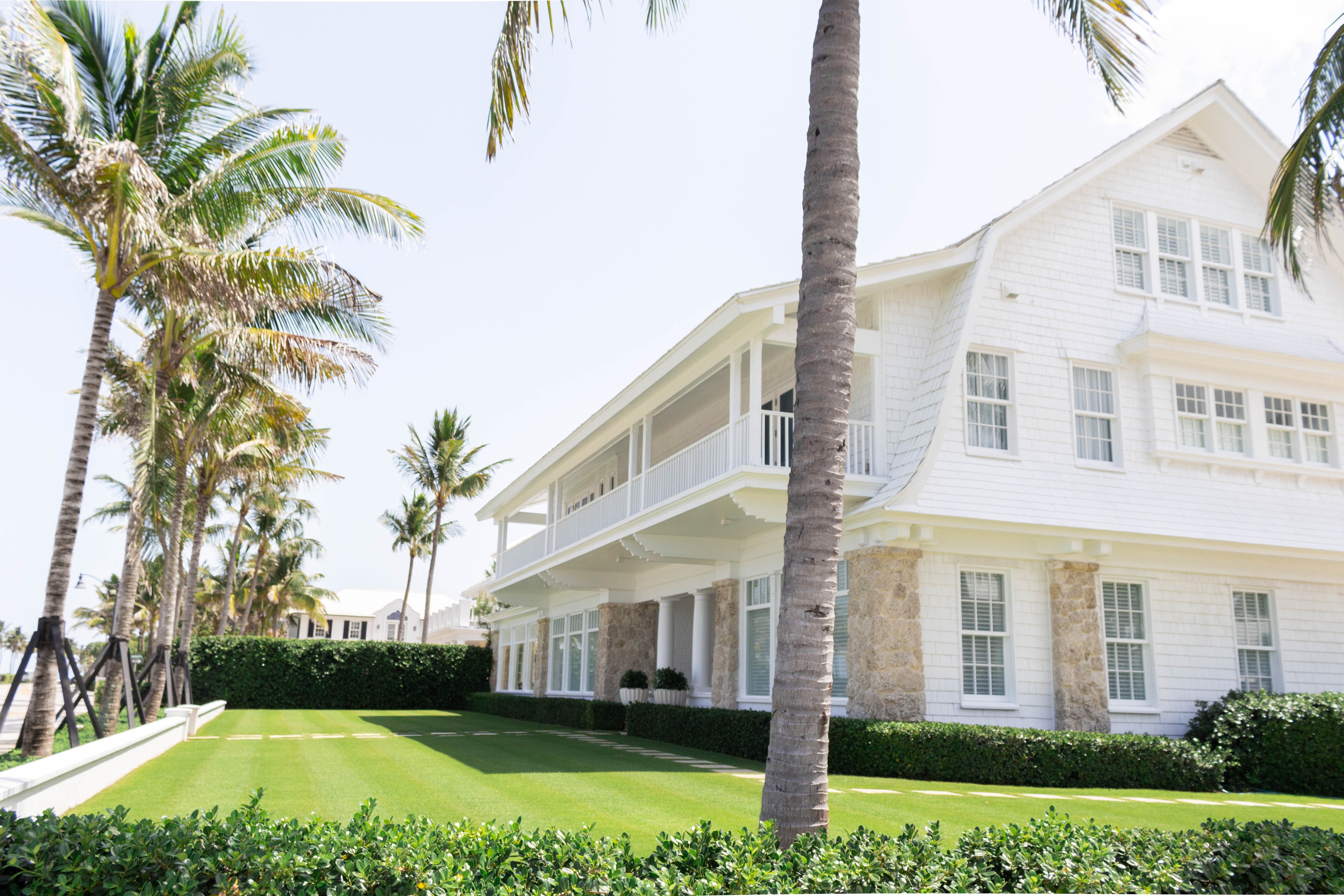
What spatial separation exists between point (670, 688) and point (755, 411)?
822 cm

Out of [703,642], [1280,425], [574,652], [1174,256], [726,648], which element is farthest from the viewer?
[574,652]

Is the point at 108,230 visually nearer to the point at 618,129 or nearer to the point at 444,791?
the point at 618,129

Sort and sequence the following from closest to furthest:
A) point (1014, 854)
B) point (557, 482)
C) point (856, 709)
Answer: point (1014, 854)
point (856, 709)
point (557, 482)

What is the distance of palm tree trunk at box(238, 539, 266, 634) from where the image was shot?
48938mm

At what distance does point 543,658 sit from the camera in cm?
2970

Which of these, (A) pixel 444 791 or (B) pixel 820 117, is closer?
(B) pixel 820 117

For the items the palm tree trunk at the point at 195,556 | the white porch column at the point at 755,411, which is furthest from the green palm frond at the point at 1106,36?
the palm tree trunk at the point at 195,556

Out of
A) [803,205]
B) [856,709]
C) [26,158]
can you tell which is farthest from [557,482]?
[803,205]

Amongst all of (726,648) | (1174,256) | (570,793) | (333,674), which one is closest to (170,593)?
(726,648)

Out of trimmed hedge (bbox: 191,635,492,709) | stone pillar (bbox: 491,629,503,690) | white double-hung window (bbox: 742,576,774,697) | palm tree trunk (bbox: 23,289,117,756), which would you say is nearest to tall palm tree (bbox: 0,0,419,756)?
palm tree trunk (bbox: 23,289,117,756)

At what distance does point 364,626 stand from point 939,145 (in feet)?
250

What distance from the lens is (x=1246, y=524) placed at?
15.7 meters

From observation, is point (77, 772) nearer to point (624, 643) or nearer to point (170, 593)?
point (170, 593)

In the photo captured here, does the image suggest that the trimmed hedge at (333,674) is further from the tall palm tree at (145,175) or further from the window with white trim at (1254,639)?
the window with white trim at (1254,639)
